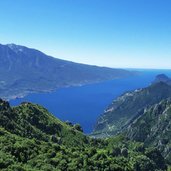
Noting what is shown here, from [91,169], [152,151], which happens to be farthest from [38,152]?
[152,151]

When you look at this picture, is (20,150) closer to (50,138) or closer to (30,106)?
(50,138)

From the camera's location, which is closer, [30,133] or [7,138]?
[7,138]

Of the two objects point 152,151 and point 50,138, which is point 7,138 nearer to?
point 50,138

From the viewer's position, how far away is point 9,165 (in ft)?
174

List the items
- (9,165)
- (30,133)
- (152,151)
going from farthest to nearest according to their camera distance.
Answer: (152,151) < (30,133) < (9,165)

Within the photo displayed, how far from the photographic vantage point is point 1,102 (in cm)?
11906

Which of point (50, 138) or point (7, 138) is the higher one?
point (7, 138)

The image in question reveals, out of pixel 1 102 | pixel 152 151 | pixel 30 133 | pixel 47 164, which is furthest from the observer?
pixel 152 151

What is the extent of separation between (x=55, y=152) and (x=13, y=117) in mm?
54272

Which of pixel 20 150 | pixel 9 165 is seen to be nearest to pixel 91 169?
pixel 20 150

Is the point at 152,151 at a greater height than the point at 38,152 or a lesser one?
lesser

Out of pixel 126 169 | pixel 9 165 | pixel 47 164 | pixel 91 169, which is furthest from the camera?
pixel 126 169

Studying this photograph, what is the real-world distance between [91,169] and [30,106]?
81612mm

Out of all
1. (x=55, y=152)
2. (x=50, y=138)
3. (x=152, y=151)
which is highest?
(x=55, y=152)
